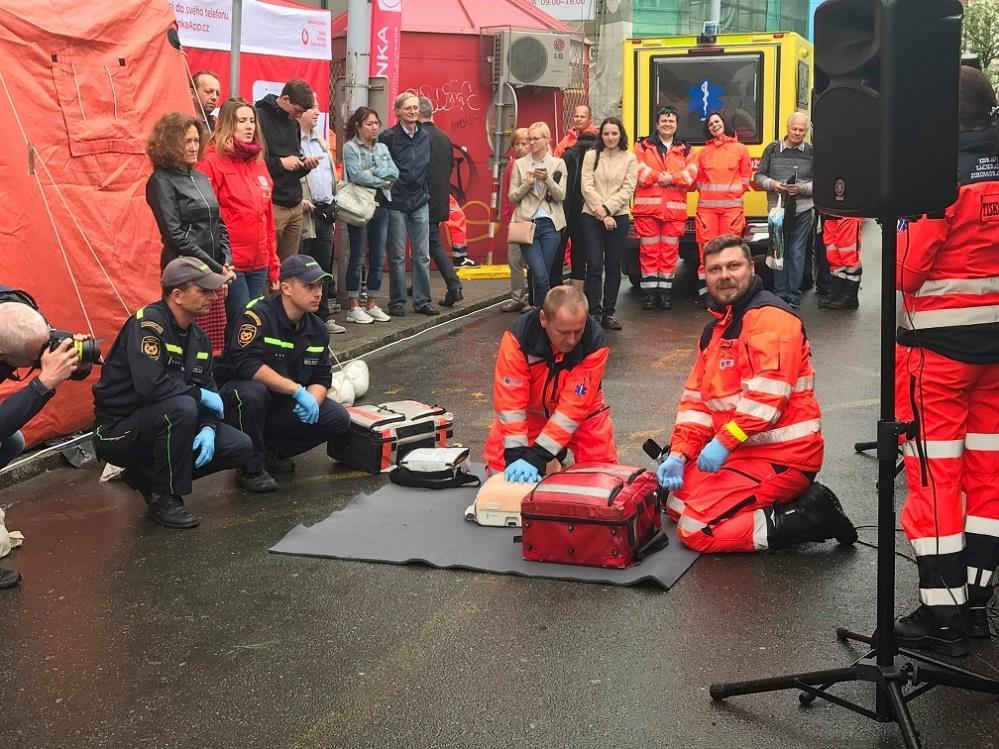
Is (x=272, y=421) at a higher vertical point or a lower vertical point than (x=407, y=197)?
lower

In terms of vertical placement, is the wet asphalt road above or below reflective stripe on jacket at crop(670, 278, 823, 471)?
below

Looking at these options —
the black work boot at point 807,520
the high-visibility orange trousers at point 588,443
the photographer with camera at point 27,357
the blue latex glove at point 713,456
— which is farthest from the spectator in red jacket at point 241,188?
the black work boot at point 807,520

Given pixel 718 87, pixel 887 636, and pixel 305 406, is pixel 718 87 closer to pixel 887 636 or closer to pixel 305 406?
pixel 305 406

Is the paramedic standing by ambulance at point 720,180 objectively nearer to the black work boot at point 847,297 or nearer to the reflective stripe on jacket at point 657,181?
the reflective stripe on jacket at point 657,181

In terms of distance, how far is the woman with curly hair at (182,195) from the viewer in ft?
26.3

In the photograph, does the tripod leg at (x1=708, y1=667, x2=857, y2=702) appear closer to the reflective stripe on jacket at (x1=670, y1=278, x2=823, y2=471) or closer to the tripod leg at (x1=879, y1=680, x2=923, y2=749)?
the tripod leg at (x1=879, y1=680, x2=923, y2=749)

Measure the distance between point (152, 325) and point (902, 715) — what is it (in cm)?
415

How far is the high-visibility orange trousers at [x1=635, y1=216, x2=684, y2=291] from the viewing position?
1374 cm

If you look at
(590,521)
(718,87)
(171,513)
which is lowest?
(171,513)

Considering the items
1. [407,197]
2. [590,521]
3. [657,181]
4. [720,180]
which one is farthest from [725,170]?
[590,521]

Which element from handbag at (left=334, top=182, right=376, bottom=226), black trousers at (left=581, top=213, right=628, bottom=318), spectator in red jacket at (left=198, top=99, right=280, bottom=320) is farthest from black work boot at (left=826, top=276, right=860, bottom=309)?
spectator in red jacket at (left=198, top=99, right=280, bottom=320)

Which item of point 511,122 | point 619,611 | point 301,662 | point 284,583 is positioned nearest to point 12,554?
point 284,583

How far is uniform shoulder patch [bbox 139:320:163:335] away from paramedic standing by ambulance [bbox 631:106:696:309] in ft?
26.3

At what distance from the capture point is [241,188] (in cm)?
898
